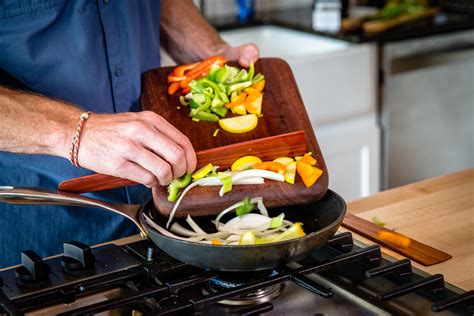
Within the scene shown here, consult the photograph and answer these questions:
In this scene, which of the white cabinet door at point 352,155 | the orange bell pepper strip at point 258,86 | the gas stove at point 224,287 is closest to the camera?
the gas stove at point 224,287

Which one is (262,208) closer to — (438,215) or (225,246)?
(225,246)

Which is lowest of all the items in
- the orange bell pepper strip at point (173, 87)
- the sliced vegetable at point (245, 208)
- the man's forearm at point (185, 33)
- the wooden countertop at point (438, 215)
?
the wooden countertop at point (438, 215)

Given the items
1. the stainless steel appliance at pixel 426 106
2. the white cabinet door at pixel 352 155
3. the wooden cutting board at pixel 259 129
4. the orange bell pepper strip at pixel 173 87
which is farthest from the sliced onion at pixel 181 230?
the stainless steel appliance at pixel 426 106

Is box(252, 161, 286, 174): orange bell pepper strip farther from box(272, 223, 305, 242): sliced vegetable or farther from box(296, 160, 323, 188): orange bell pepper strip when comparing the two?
box(272, 223, 305, 242): sliced vegetable

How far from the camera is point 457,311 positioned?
103cm

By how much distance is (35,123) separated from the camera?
1293 millimetres

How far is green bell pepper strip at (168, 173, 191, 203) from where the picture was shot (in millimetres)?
1206

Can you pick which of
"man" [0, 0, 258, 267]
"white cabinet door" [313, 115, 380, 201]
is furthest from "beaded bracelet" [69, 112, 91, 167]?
"white cabinet door" [313, 115, 380, 201]

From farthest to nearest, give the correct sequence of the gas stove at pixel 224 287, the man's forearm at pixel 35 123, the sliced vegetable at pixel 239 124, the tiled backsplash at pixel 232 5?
the tiled backsplash at pixel 232 5, the sliced vegetable at pixel 239 124, the man's forearm at pixel 35 123, the gas stove at pixel 224 287

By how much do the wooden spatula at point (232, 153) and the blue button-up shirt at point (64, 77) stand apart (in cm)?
29

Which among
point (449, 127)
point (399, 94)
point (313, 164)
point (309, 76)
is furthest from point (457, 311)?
point (449, 127)

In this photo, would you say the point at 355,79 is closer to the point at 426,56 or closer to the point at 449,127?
the point at 426,56

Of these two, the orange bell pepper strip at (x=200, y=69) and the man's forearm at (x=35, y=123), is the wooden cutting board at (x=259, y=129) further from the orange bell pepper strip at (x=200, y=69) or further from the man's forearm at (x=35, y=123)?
the man's forearm at (x=35, y=123)

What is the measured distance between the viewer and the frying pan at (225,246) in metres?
1.06
